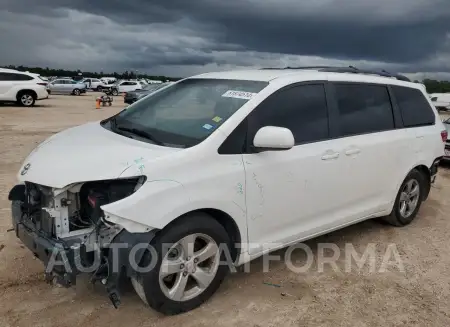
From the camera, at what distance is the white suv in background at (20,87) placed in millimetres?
21516

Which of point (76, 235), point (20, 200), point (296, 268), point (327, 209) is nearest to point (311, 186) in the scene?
point (327, 209)

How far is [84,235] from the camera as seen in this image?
3.13 m

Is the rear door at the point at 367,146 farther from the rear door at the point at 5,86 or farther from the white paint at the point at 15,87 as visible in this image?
the white paint at the point at 15,87

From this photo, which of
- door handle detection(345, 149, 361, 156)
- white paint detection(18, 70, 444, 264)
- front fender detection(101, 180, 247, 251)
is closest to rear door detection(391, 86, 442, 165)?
white paint detection(18, 70, 444, 264)

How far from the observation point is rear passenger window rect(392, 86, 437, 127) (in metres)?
5.10

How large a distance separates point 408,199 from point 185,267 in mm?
3251

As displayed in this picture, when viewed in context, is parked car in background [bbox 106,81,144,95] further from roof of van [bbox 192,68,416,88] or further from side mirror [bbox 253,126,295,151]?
side mirror [bbox 253,126,295,151]

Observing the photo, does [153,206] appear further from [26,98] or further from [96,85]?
[96,85]

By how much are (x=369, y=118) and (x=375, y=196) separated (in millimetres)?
804

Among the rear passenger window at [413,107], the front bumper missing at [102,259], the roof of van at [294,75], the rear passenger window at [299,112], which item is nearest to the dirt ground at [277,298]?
the front bumper missing at [102,259]

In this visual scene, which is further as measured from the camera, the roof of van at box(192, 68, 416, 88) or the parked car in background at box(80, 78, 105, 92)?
the parked car in background at box(80, 78, 105, 92)

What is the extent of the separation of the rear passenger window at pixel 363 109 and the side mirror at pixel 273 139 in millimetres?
1093

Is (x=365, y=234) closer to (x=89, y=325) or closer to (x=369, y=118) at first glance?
(x=369, y=118)

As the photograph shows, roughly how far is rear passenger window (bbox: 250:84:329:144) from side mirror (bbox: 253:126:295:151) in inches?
6.9
